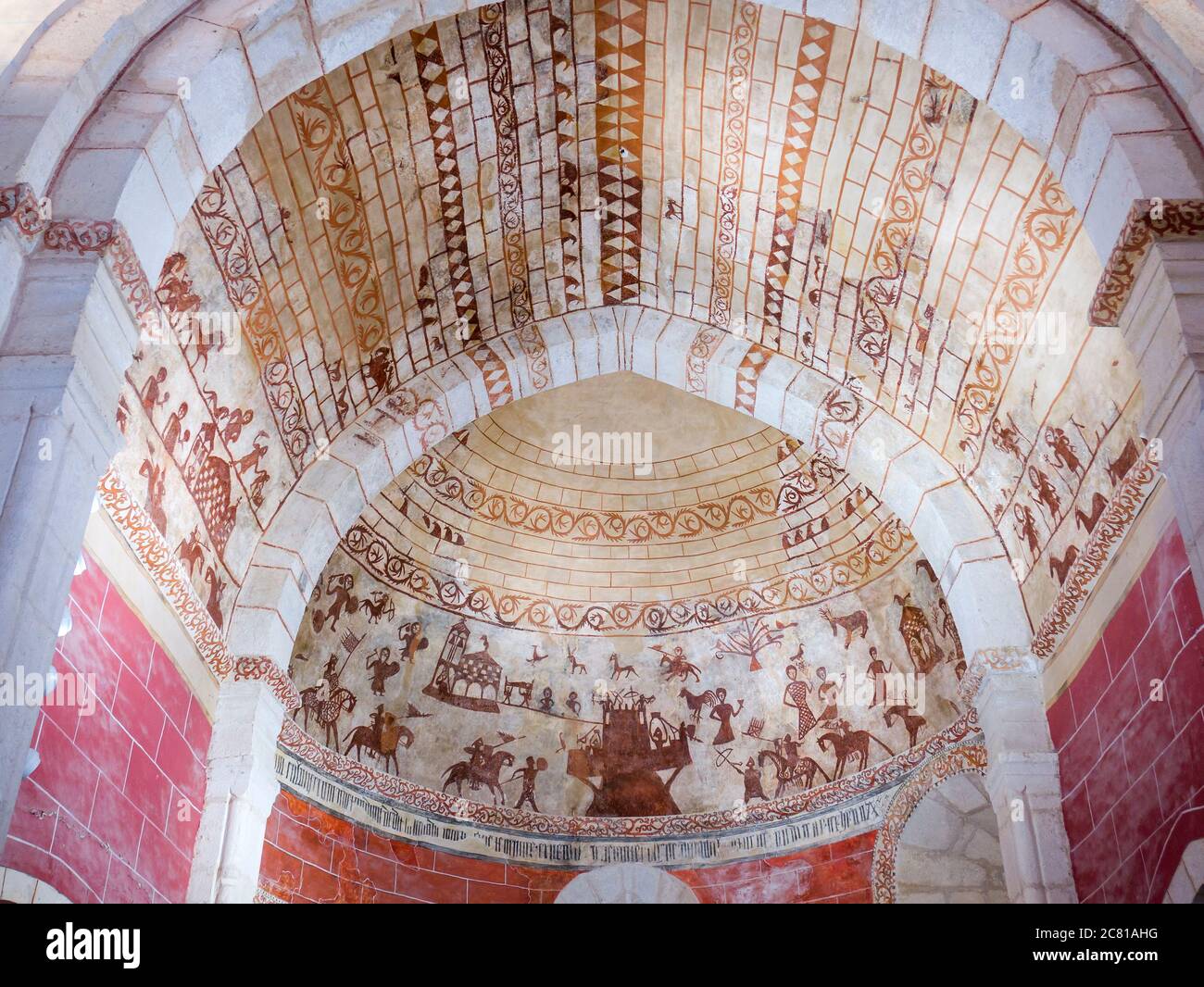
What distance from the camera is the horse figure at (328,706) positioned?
9.16m

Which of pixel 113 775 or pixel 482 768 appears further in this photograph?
pixel 482 768

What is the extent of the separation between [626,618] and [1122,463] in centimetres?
558

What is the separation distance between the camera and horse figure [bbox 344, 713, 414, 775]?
9477 mm

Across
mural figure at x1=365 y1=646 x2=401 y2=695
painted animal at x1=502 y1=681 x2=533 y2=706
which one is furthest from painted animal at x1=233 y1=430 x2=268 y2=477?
painted animal at x1=502 y1=681 x2=533 y2=706

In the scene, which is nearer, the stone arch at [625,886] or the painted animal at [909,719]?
the painted animal at [909,719]

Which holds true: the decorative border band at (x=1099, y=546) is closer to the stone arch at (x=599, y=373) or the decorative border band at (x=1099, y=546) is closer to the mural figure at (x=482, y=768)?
the stone arch at (x=599, y=373)

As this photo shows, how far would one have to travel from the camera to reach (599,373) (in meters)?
8.77

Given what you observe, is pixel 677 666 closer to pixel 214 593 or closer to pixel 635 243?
pixel 635 243

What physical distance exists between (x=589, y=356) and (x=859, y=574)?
3.02 metres

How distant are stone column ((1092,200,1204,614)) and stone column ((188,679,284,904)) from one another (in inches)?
192

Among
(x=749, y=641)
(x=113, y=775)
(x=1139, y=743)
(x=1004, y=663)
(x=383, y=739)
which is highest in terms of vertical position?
(x=749, y=641)

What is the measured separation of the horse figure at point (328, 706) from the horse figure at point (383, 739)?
16 centimetres

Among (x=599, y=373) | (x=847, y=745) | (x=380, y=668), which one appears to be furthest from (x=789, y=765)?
(x=599, y=373)

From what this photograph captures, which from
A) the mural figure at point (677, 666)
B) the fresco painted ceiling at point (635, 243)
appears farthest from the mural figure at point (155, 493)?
the mural figure at point (677, 666)
